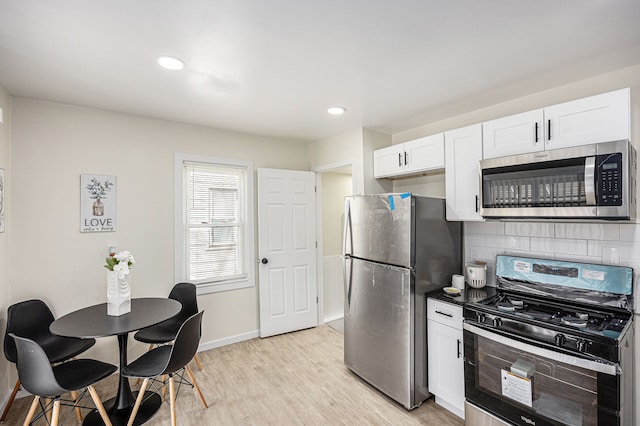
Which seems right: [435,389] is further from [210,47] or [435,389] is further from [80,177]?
[80,177]

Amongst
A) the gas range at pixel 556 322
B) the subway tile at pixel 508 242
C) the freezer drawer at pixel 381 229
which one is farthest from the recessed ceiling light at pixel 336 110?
the gas range at pixel 556 322

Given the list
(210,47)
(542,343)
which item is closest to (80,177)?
(210,47)

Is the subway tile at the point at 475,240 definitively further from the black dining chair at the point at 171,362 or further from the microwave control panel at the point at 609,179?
the black dining chair at the point at 171,362

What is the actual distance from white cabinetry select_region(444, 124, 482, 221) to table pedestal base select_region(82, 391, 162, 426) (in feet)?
9.30

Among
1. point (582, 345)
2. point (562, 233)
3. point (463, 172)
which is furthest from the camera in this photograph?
point (463, 172)

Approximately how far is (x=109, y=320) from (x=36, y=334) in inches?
29.6

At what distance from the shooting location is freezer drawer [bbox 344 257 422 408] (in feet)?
7.80

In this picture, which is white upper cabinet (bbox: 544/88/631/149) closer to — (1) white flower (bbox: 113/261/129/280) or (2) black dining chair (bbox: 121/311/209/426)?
(2) black dining chair (bbox: 121/311/209/426)

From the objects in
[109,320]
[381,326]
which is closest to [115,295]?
[109,320]

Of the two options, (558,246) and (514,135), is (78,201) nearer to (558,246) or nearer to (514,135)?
(514,135)

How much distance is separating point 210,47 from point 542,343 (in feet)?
8.49

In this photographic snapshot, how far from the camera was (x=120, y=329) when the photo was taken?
204 centimetres

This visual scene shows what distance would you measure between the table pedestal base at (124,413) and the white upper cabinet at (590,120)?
345 centimetres

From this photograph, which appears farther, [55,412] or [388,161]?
[388,161]
